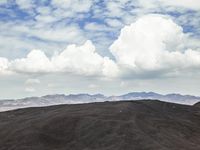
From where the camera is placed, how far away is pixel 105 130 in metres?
80.3

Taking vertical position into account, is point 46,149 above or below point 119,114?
below

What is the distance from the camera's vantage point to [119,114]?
302 ft

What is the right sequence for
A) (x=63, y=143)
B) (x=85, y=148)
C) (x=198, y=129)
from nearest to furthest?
(x=85, y=148) → (x=63, y=143) → (x=198, y=129)

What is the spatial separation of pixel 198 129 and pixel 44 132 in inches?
1507

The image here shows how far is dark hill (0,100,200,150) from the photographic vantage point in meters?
73.9

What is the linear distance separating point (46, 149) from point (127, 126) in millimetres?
19123

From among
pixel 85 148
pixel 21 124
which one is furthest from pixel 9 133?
pixel 85 148

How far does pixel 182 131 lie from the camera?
8550 cm

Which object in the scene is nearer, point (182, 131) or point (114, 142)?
point (114, 142)

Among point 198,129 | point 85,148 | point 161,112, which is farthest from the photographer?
point 161,112

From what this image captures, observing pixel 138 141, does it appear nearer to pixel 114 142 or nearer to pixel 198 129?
pixel 114 142

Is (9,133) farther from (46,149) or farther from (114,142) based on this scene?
(114,142)

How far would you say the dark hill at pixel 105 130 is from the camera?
73.9m

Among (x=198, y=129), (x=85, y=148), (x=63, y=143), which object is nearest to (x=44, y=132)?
(x=63, y=143)
